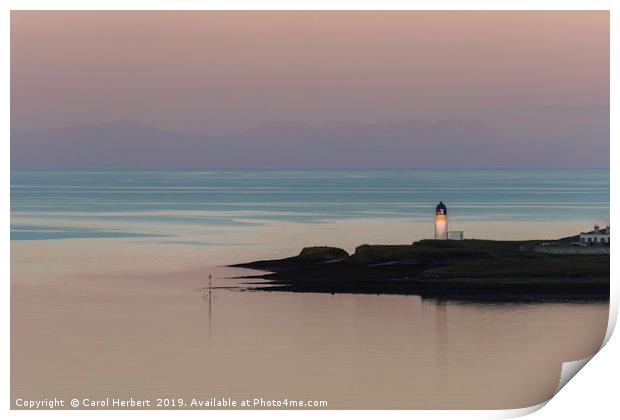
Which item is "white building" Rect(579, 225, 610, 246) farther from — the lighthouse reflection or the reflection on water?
the lighthouse reflection

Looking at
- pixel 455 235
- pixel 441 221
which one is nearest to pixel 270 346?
pixel 441 221

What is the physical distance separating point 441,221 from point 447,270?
32.3 inches

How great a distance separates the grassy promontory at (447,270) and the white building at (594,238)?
522 millimetres

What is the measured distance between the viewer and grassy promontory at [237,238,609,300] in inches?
742

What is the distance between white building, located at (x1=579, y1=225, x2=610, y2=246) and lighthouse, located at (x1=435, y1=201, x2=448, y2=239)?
1826mm

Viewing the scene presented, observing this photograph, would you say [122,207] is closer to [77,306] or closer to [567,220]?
[77,306]

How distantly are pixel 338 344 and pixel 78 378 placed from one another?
286 centimetres

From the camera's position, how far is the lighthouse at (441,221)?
62.5 feet

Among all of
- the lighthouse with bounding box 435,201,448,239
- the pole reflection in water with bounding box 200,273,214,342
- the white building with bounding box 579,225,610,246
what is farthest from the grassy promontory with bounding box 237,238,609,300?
the pole reflection in water with bounding box 200,273,214,342

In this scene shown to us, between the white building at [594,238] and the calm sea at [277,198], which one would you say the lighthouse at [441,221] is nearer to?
the calm sea at [277,198]

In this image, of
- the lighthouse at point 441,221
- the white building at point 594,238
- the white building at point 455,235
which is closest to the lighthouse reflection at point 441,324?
the lighthouse at point 441,221
